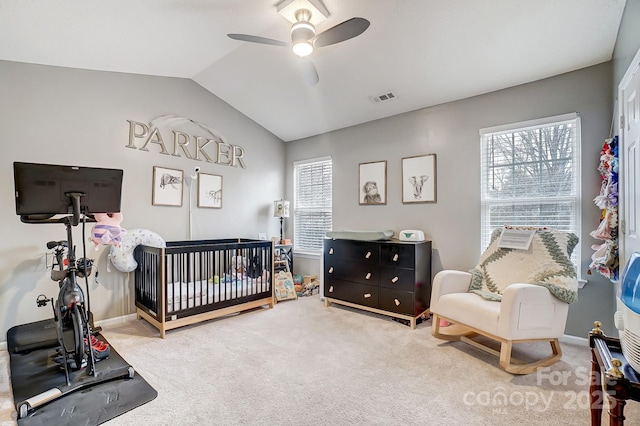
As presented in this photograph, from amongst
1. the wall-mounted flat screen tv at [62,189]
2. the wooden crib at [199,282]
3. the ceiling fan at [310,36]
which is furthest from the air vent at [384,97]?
the wall-mounted flat screen tv at [62,189]

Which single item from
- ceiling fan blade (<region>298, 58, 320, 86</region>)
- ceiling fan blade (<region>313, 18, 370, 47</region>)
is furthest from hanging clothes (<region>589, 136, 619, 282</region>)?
ceiling fan blade (<region>298, 58, 320, 86</region>)

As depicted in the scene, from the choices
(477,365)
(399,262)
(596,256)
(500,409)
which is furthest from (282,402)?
(596,256)

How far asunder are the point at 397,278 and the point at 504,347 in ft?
4.07

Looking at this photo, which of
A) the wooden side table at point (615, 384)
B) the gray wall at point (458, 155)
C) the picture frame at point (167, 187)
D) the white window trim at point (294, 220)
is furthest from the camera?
the white window trim at point (294, 220)

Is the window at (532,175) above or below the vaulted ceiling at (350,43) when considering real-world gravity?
below

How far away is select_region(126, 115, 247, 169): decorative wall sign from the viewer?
3494 millimetres

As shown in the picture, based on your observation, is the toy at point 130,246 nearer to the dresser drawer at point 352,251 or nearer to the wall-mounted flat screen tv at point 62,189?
the wall-mounted flat screen tv at point 62,189

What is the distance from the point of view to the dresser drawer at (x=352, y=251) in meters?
3.57

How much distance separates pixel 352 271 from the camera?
3.75m

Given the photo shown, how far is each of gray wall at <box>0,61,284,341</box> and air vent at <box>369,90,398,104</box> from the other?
1.98 meters

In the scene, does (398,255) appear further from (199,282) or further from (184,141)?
(184,141)

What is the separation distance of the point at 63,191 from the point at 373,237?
2820 millimetres

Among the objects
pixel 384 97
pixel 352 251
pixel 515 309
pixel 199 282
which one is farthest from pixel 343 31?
pixel 199 282

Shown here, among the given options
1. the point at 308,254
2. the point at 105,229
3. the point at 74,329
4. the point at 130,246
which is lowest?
the point at 74,329
